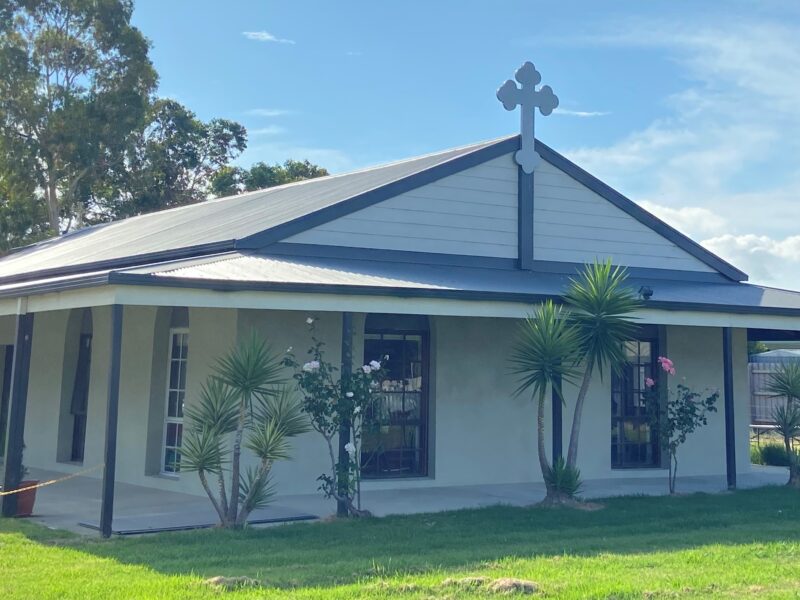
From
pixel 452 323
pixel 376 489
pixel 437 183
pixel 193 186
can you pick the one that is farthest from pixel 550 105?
pixel 193 186

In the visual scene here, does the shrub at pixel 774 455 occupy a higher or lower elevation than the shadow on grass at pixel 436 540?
higher

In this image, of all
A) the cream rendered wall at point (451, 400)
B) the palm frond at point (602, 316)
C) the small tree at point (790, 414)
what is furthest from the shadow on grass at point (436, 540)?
the cream rendered wall at point (451, 400)

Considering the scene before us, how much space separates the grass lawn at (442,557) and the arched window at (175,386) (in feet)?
13.0

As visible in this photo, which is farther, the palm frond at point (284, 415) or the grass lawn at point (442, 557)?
the palm frond at point (284, 415)

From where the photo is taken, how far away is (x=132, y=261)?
569 inches

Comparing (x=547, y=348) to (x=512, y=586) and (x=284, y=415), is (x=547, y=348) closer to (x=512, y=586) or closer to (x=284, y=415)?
(x=284, y=415)

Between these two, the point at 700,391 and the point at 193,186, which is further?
the point at 193,186

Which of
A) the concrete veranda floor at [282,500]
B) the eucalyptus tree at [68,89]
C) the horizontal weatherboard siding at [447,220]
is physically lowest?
the concrete veranda floor at [282,500]

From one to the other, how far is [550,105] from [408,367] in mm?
4684

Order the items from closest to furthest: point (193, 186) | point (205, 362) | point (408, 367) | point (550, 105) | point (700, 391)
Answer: point (205, 362) → point (408, 367) → point (550, 105) → point (700, 391) → point (193, 186)

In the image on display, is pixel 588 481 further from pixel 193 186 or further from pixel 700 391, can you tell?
pixel 193 186

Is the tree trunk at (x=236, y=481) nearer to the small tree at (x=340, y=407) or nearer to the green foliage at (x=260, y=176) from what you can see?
the small tree at (x=340, y=407)

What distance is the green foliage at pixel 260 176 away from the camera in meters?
41.5

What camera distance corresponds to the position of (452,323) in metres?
14.8
